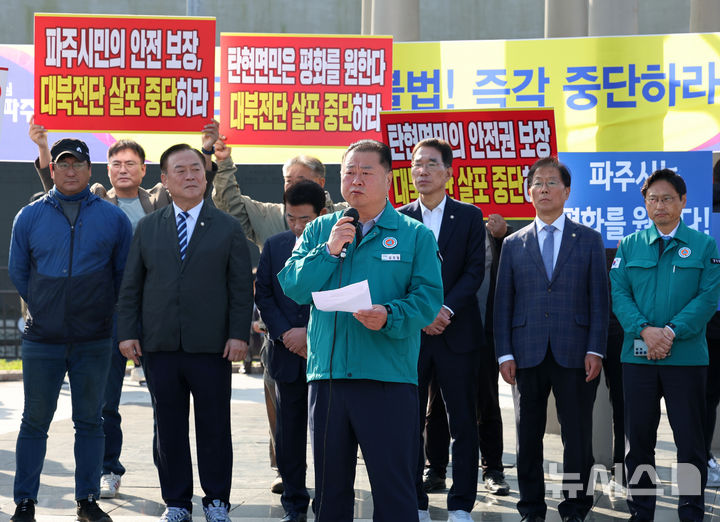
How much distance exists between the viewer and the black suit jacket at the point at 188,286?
18.6 feet

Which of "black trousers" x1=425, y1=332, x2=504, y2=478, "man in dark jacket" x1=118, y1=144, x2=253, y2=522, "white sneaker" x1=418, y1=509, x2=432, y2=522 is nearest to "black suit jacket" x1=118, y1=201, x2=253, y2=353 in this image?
"man in dark jacket" x1=118, y1=144, x2=253, y2=522

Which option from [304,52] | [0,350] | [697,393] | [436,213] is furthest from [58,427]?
[0,350]

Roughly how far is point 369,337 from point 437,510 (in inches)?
93.6

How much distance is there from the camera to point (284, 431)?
5996 mm

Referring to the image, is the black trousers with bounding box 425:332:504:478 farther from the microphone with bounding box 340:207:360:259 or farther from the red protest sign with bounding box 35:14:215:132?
the microphone with bounding box 340:207:360:259

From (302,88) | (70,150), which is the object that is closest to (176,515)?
(70,150)

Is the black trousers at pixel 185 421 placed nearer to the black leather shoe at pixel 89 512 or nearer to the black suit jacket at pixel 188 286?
the black suit jacket at pixel 188 286

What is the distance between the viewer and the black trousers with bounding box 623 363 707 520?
5.79m

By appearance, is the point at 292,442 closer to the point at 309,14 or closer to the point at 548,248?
the point at 548,248

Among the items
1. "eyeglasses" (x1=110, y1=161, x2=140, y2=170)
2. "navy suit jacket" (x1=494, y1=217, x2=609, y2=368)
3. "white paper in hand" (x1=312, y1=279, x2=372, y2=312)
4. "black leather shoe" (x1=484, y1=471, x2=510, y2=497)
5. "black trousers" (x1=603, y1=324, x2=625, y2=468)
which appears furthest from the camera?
"black trousers" (x1=603, y1=324, x2=625, y2=468)

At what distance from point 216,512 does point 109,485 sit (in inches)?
48.1

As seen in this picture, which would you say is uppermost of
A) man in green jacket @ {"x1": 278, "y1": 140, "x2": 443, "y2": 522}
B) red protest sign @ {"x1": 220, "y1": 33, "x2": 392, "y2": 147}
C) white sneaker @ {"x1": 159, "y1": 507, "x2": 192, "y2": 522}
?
red protest sign @ {"x1": 220, "y1": 33, "x2": 392, "y2": 147}

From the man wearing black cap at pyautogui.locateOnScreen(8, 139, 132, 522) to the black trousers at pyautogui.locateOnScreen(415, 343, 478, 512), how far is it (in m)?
1.84

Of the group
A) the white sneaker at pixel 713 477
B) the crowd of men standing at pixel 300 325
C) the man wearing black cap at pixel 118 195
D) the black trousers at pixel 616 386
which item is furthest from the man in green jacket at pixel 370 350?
the white sneaker at pixel 713 477
